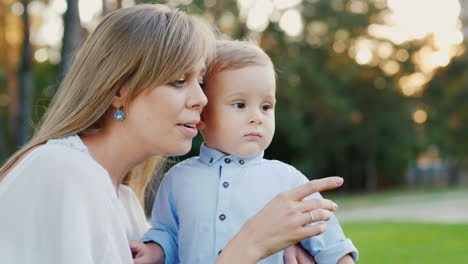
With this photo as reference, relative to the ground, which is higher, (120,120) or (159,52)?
(159,52)

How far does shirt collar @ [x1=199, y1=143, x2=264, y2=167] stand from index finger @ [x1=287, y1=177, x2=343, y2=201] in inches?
17.6

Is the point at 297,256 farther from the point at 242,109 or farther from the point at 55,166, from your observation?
the point at 55,166

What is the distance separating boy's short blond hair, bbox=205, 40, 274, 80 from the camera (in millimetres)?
2375

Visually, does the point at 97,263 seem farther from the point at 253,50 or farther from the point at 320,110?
the point at 320,110

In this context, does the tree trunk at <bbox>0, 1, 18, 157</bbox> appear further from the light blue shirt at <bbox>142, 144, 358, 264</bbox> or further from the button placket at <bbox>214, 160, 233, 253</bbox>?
the button placket at <bbox>214, 160, 233, 253</bbox>

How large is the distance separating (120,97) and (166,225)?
2.00 ft

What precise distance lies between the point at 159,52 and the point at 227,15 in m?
20.9

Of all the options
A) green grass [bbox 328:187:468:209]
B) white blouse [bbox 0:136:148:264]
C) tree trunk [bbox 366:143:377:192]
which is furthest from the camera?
tree trunk [bbox 366:143:377:192]

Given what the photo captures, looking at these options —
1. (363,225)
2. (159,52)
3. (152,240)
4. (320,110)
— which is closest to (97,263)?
(152,240)

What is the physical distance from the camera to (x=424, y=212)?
58.3ft

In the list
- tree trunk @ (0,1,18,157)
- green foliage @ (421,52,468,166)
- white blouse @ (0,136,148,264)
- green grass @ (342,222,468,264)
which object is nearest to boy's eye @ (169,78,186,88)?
white blouse @ (0,136,148,264)

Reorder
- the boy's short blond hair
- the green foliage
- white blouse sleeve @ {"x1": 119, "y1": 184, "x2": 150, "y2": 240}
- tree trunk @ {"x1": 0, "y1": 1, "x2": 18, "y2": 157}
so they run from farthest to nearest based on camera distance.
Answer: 1. the green foliage
2. tree trunk @ {"x1": 0, "y1": 1, "x2": 18, "y2": 157}
3. white blouse sleeve @ {"x1": 119, "y1": 184, "x2": 150, "y2": 240}
4. the boy's short blond hair

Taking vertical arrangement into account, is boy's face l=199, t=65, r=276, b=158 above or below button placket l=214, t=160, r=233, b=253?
above

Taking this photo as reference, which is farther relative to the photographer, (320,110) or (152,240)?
(320,110)
